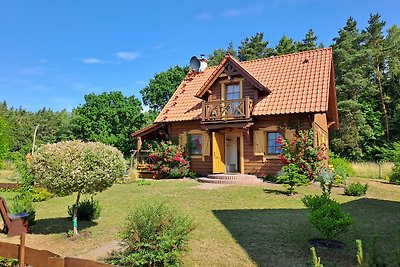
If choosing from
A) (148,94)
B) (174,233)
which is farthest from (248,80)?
(148,94)

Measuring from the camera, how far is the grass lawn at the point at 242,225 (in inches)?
217

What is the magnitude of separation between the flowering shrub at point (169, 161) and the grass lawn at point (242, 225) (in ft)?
13.1

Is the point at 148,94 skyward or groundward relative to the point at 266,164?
skyward

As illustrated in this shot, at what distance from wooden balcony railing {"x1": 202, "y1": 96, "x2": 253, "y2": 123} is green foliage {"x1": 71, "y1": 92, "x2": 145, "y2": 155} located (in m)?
21.2

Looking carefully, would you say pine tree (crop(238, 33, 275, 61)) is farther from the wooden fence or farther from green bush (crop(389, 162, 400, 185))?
the wooden fence

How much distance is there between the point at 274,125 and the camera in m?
15.5

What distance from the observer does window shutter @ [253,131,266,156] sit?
15602 mm

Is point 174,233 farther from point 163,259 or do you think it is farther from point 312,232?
point 312,232

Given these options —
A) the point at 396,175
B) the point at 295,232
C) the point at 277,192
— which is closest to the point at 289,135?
the point at 277,192

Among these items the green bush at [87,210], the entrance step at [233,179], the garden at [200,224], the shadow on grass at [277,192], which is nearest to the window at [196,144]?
the entrance step at [233,179]

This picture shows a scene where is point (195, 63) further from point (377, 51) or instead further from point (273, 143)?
point (377, 51)

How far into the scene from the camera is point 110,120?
120 ft

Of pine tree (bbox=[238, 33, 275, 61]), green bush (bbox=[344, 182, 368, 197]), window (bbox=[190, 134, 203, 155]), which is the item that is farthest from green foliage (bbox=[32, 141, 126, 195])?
pine tree (bbox=[238, 33, 275, 61])

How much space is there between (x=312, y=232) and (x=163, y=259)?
143 inches
